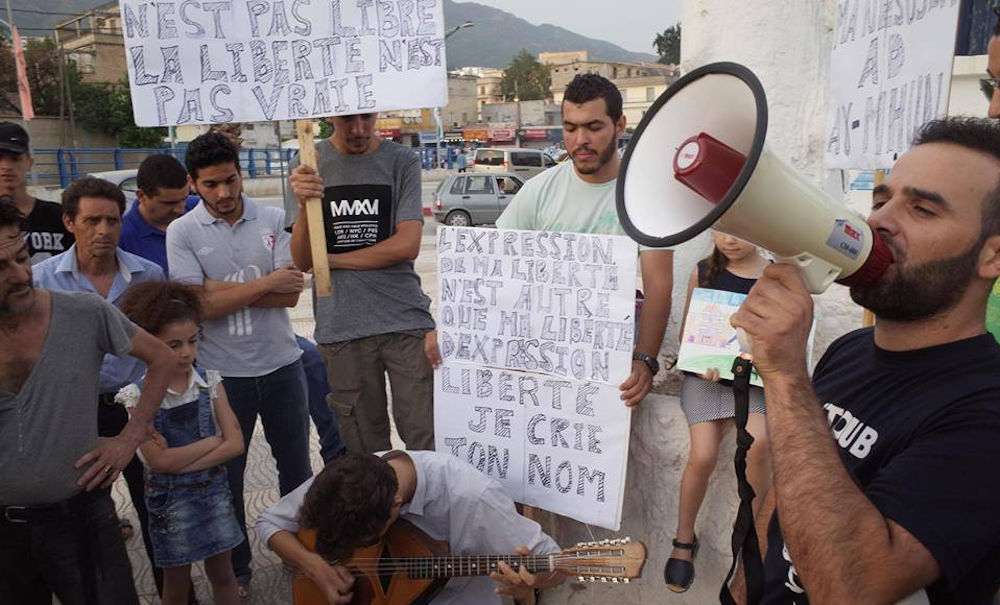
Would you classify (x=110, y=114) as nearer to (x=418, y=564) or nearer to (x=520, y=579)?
(x=418, y=564)

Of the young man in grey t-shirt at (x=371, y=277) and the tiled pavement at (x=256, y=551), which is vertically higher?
the young man in grey t-shirt at (x=371, y=277)

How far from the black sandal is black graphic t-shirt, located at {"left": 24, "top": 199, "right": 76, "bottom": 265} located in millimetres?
3098

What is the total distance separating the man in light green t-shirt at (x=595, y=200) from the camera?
246 centimetres

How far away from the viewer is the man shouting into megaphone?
3.53 feet

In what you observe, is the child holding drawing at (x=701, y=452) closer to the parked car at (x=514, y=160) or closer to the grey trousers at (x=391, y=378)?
the grey trousers at (x=391, y=378)

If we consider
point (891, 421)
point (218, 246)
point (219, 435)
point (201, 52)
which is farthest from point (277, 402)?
point (891, 421)

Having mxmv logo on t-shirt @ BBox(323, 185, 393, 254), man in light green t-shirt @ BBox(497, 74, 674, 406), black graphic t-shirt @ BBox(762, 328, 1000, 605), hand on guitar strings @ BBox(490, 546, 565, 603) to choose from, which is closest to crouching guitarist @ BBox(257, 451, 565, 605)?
hand on guitar strings @ BBox(490, 546, 565, 603)

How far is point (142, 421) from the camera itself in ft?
8.07

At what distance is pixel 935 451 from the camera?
112cm

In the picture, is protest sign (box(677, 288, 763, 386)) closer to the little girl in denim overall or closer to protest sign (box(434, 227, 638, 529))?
protest sign (box(434, 227, 638, 529))

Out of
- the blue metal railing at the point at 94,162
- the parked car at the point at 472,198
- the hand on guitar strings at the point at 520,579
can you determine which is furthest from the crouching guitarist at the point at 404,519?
the blue metal railing at the point at 94,162

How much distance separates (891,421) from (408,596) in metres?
1.75

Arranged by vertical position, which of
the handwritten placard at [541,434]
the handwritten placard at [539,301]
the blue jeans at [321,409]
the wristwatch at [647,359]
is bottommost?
the blue jeans at [321,409]

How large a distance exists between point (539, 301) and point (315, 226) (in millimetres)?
882
